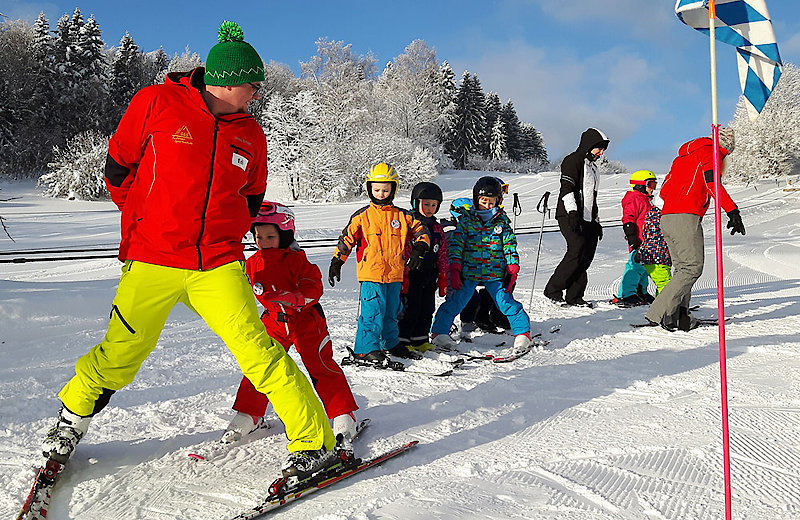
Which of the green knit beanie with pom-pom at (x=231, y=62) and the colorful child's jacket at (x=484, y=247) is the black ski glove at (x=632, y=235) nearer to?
the colorful child's jacket at (x=484, y=247)

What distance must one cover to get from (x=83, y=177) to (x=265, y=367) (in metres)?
34.3

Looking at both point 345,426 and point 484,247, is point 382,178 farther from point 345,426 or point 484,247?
point 345,426

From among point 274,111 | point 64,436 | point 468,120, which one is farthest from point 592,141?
point 468,120

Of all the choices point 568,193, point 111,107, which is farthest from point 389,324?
point 111,107

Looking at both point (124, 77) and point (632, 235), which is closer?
point (632, 235)

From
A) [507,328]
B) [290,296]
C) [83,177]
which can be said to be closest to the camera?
[290,296]

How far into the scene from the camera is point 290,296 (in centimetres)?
330

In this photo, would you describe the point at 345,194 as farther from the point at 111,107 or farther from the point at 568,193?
the point at 568,193

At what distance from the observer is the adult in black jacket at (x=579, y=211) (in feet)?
25.4

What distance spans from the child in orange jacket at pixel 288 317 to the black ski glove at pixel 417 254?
158 centimetres

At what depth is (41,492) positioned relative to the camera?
2.55 meters

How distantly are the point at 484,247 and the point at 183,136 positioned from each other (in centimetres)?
357

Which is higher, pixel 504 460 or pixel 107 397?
pixel 107 397

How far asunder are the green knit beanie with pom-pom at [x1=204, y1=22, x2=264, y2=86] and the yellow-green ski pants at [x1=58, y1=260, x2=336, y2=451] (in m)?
0.82
